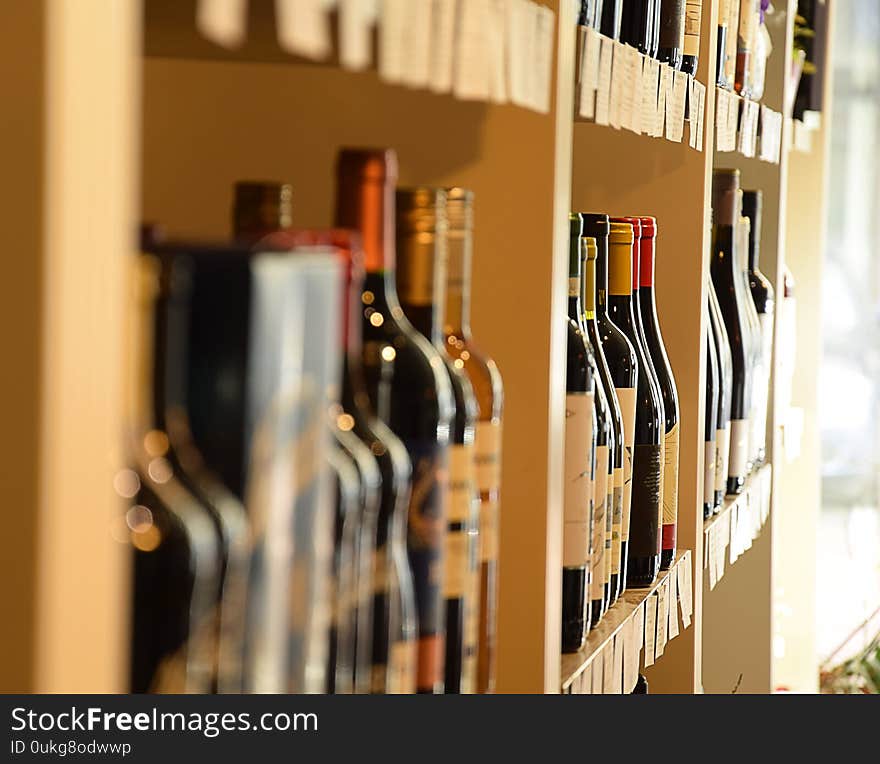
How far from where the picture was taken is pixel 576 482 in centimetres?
131

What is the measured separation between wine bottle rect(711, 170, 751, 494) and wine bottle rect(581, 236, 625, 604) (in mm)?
771

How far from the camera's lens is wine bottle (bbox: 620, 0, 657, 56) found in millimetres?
1612

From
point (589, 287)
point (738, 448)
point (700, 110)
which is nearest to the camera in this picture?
point (589, 287)

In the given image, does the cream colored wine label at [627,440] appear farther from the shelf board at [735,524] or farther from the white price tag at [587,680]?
the shelf board at [735,524]

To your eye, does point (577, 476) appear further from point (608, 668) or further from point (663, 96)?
point (663, 96)

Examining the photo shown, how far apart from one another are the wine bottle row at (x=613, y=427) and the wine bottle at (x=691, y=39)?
0.92 ft

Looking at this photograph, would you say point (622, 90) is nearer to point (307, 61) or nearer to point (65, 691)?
point (307, 61)

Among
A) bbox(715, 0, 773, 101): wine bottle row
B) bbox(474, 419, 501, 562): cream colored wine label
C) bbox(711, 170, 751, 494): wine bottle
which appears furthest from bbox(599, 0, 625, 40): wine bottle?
bbox(711, 170, 751, 494): wine bottle

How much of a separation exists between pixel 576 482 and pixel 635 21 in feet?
1.98

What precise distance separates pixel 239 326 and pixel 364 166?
25 centimetres

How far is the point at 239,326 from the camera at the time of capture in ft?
1.81

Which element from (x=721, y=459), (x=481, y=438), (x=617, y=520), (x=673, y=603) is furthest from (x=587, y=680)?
(x=721, y=459)

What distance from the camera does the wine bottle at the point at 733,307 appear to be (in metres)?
2.29
